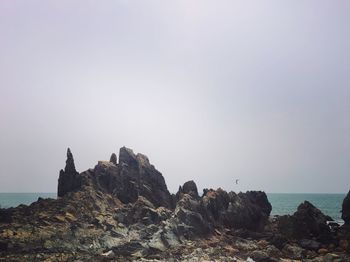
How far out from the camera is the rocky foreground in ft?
147

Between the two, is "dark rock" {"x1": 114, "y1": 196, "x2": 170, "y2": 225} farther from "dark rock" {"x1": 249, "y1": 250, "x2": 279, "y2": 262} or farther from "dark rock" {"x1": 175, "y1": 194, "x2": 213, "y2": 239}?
"dark rock" {"x1": 249, "y1": 250, "x2": 279, "y2": 262}

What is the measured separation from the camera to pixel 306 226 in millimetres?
56781

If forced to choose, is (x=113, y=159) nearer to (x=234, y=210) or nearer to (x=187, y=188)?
(x=187, y=188)

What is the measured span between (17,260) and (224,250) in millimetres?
26958

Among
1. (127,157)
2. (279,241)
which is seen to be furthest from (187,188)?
(279,241)

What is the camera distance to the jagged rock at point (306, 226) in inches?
2190

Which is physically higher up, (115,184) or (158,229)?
(115,184)

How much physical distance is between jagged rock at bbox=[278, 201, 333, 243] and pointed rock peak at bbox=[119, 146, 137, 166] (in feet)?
118

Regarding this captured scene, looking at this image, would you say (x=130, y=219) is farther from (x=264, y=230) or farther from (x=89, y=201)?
(x=264, y=230)

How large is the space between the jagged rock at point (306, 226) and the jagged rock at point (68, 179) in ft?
137

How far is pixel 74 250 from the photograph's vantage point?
45344mm

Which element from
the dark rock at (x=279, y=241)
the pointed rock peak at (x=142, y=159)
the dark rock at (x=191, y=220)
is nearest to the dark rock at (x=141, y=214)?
the dark rock at (x=191, y=220)

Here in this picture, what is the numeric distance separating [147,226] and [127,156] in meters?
25.4

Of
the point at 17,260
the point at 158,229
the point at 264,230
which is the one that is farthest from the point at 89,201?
the point at 264,230
